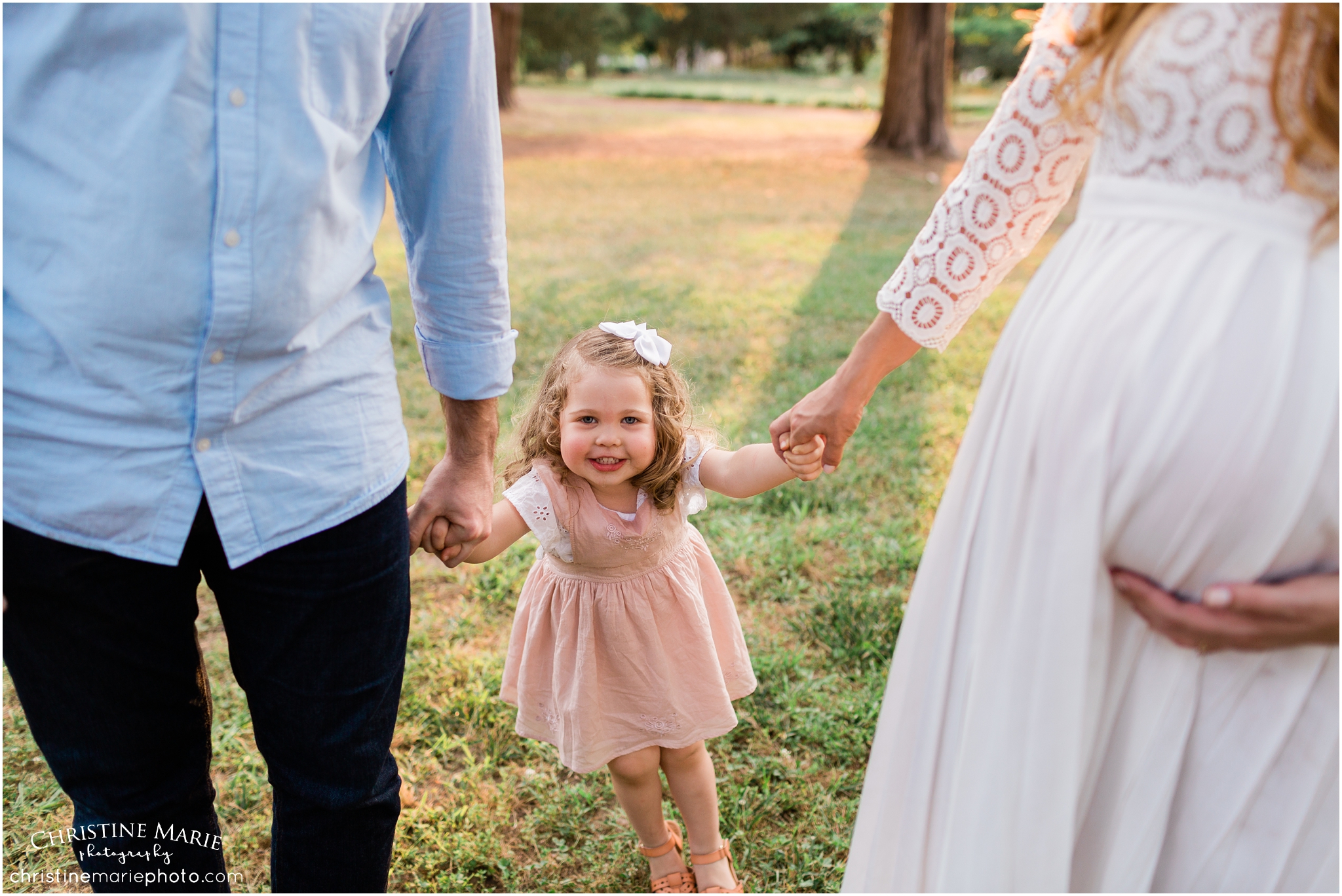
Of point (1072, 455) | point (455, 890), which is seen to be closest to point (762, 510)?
point (455, 890)

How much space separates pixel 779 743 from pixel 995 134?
180cm

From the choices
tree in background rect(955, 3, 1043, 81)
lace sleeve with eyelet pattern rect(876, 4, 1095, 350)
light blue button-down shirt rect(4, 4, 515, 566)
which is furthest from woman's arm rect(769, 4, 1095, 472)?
tree in background rect(955, 3, 1043, 81)

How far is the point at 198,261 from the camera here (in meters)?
1.26

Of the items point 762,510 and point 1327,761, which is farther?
point 762,510

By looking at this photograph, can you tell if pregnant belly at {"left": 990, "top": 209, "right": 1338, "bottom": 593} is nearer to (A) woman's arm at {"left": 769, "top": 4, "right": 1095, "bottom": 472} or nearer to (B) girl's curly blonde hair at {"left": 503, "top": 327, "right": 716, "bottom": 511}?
(A) woman's arm at {"left": 769, "top": 4, "right": 1095, "bottom": 472}

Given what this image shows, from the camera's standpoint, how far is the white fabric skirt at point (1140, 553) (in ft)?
3.86

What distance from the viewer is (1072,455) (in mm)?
1254

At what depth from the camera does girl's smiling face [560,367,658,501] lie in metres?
1.98

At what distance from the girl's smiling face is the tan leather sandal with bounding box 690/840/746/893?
35.8 inches

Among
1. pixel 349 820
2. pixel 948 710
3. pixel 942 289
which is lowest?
pixel 349 820

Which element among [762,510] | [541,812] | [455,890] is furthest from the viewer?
[762,510]

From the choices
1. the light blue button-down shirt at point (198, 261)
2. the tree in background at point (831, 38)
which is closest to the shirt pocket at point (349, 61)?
the light blue button-down shirt at point (198, 261)

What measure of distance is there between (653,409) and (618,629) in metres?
0.47

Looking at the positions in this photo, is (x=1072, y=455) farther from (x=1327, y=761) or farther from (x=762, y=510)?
(x=762, y=510)
